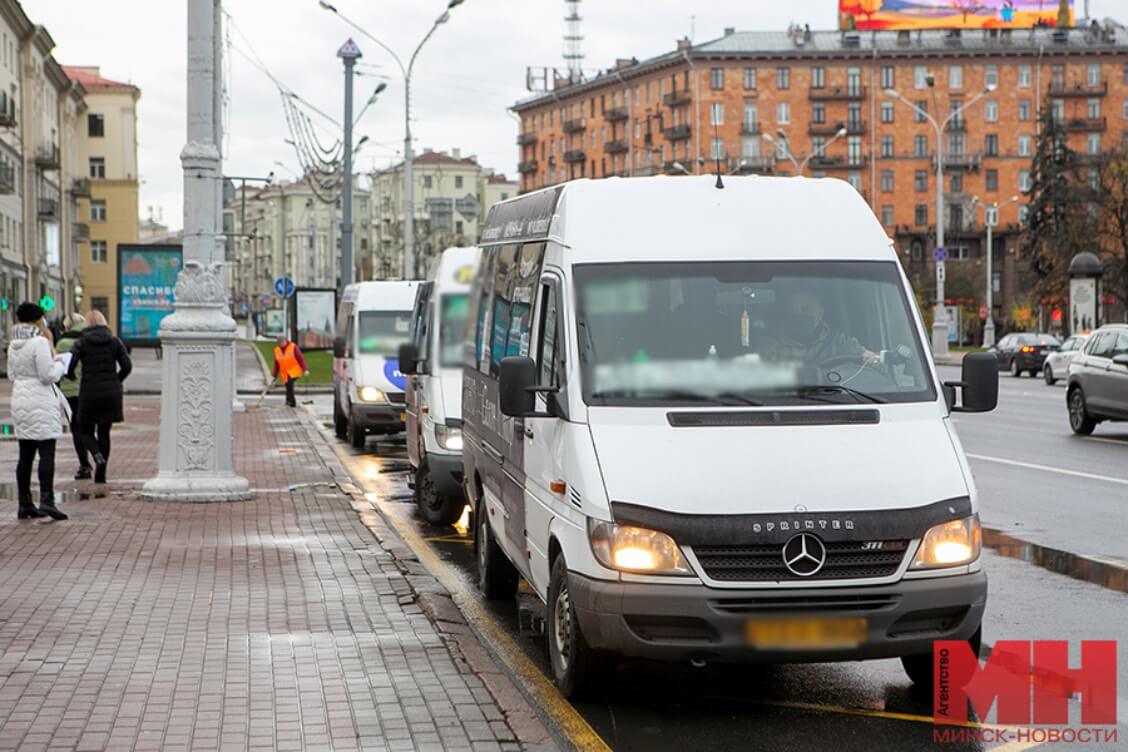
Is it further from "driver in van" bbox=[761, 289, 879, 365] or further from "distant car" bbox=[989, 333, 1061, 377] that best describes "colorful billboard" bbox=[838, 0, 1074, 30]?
"driver in van" bbox=[761, 289, 879, 365]

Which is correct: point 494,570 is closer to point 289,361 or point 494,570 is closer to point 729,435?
point 729,435

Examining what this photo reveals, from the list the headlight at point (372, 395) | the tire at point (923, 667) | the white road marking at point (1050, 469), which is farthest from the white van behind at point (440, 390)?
the white road marking at point (1050, 469)

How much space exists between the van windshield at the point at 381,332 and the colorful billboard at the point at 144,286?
10555 millimetres

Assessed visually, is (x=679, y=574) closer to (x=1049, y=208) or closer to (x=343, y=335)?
(x=343, y=335)

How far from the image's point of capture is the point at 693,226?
316 inches

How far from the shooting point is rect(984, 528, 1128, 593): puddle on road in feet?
Answer: 34.9

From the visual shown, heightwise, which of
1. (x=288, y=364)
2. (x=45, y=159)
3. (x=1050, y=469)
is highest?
(x=45, y=159)

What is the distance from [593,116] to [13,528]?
128235mm

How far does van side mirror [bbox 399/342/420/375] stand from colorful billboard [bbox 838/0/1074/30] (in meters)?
104

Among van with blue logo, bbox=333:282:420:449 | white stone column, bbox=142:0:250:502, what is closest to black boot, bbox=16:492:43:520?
white stone column, bbox=142:0:250:502

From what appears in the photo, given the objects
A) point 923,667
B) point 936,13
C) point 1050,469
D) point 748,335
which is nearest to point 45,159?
point 1050,469

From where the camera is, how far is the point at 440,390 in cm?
1312

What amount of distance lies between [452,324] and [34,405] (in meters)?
3.66

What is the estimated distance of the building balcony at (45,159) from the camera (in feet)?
246
